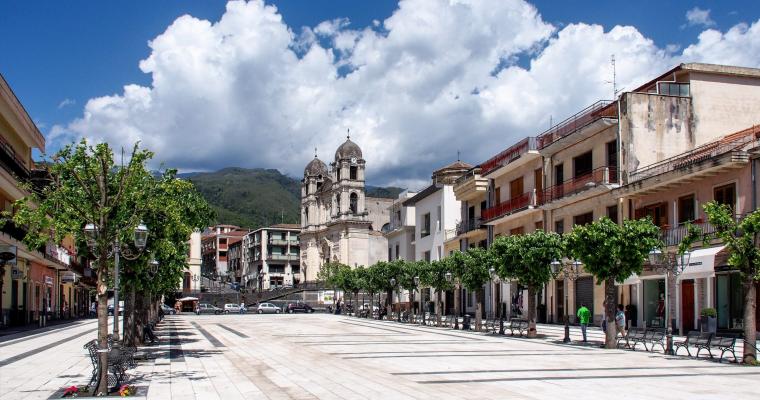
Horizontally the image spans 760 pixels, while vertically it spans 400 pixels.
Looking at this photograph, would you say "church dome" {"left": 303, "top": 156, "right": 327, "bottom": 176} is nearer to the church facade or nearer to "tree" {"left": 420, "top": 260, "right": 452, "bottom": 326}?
the church facade

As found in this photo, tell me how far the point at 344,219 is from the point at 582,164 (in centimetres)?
6344

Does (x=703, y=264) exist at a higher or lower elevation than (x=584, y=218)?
lower

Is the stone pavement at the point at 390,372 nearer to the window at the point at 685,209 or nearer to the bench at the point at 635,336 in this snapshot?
the bench at the point at 635,336

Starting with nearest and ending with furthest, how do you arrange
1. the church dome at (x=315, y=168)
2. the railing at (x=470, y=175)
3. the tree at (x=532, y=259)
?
1. the tree at (x=532, y=259)
2. the railing at (x=470, y=175)
3. the church dome at (x=315, y=168)

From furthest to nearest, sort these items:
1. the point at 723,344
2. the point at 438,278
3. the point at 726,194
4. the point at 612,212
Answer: the point at 438,278, the point at 612,212, the point at 726,194, the point at 723,344

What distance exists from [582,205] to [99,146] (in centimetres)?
2788

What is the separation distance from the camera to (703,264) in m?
28.5

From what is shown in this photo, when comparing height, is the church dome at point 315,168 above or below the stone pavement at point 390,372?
above

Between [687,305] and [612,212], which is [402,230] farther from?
[687,305]

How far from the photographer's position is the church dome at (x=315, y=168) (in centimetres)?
11275

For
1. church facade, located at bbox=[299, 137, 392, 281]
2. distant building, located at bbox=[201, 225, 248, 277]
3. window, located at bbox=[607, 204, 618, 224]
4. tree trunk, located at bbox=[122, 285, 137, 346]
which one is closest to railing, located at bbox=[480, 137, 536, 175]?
window, located at bbox=[607, 204, 618, 224]

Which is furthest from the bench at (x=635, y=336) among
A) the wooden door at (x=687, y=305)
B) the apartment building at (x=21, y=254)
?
the apartment building at (x=21, y=254)

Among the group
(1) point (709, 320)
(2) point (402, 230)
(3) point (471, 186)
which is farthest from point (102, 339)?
(2) point (402, 230)

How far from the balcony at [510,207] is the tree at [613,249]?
17.6 metres
